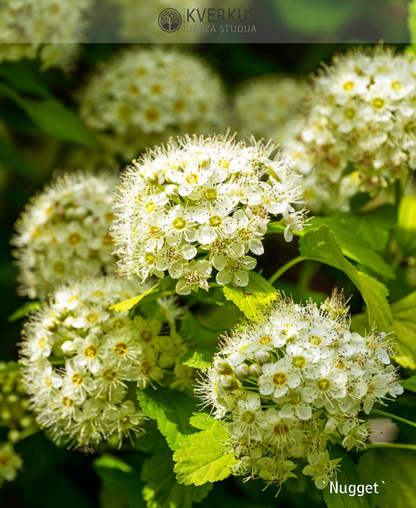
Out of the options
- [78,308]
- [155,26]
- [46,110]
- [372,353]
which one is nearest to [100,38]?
[155,26]

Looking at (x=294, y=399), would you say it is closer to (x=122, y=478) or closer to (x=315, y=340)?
(x=315, y=340)

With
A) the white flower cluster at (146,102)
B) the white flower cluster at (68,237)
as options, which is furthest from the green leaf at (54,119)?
the white flower cluster at (68,237)

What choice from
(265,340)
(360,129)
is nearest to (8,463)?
(265,340)

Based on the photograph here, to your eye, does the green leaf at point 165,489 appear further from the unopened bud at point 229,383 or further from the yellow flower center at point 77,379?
the unopened bud at point 229,383

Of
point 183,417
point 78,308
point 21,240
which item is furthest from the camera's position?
point 21,240

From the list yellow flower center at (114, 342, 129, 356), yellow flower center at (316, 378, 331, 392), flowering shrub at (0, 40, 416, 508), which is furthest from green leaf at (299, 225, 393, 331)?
yellow flower center at (114, 342, 129, 356)

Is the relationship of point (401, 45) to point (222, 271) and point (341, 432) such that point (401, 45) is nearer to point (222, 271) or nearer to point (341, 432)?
point (222, 271)
